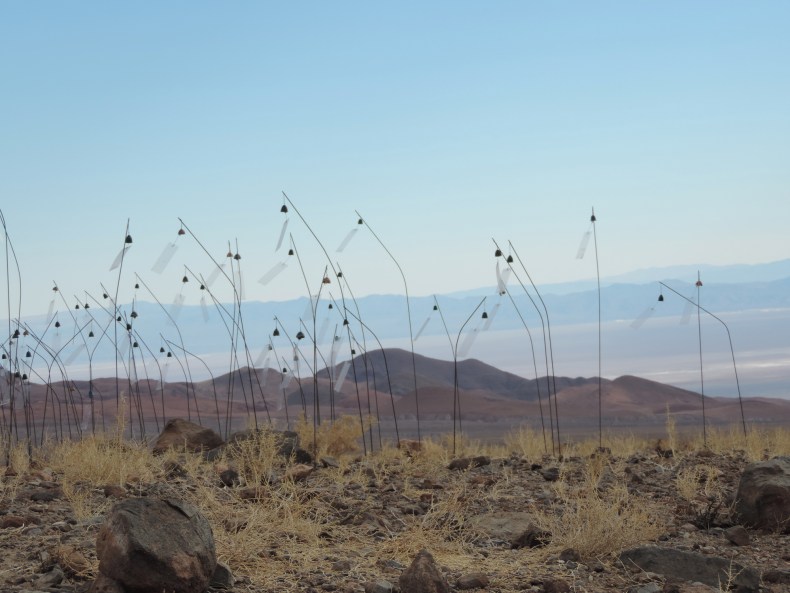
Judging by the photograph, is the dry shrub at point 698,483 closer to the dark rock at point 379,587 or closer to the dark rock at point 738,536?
the dark rock at point 738,536

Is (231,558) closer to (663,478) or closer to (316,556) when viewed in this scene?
(316,556)

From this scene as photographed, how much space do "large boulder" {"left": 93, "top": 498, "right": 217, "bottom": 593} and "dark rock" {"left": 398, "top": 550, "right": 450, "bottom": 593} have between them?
125 cm

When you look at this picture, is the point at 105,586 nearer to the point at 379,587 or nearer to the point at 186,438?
the point at 379,587

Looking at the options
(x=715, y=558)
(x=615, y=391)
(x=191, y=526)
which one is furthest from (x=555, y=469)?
(x=615, y=391)

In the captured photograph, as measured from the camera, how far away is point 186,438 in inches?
524

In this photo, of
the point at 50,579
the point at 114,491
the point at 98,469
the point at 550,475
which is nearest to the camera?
the point at 50,579

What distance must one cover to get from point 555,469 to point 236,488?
4162mm

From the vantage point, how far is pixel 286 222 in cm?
1300

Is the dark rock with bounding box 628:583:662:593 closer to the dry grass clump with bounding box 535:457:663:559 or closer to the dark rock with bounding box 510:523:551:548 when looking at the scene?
the dry grass clump with bounding box 535:457:663:559

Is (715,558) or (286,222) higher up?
(286,222)

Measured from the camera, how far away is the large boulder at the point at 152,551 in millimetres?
5906

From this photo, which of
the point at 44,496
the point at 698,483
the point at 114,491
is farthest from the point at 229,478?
the point at 698,483

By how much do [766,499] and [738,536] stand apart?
672 millimetres

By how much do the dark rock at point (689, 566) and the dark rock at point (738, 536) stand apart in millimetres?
1169
